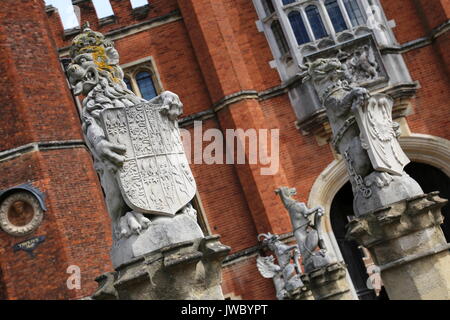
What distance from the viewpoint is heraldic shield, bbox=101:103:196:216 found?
414cm

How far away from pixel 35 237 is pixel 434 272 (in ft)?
31.0

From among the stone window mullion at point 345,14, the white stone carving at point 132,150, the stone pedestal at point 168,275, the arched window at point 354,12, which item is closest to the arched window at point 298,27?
the stone window mullion at point 345,14

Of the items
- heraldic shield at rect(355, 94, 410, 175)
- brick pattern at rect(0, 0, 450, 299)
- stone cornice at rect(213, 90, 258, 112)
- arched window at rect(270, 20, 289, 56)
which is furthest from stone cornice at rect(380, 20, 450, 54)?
heraldic shield at rect(355, 94, 410, 175)

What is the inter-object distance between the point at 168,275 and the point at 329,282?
4.57m

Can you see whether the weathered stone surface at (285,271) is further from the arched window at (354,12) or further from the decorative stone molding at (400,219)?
the arched window at (354,12)

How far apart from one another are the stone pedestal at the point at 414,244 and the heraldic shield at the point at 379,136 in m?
0.42

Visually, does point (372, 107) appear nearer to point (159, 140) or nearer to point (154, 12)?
point (159, 140)

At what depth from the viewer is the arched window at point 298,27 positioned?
1533 centimetres

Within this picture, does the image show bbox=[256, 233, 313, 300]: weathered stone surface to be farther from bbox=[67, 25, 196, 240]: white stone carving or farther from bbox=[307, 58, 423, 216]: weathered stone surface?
bbox=[67, 25, 196, 240]: white stone carving

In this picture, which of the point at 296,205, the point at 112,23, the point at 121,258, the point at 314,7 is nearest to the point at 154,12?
the point at 112,23

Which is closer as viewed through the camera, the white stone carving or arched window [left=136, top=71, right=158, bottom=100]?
the white stone carving

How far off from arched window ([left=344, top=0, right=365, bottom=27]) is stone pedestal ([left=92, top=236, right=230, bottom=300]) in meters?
12.5

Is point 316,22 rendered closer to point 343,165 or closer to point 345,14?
point 345,14
